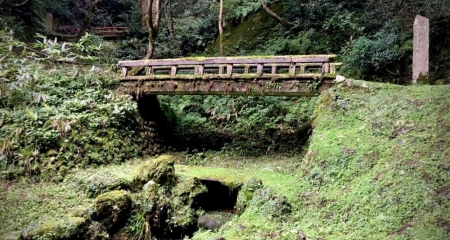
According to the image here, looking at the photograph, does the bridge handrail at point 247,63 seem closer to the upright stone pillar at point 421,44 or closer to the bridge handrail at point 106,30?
the upright stone pillar at point 421,44

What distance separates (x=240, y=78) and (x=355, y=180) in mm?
4957

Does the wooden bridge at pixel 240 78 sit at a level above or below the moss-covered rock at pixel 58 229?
above

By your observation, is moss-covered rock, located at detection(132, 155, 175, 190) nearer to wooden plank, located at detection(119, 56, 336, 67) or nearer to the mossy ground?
the mossy ground

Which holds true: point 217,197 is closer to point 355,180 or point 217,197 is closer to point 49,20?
point 355,180

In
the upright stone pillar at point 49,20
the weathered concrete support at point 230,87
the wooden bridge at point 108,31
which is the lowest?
the weathered concrete support at point 230,87

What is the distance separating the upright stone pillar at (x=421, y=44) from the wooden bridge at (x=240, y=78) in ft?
7.71

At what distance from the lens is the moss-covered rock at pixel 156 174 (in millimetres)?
8984

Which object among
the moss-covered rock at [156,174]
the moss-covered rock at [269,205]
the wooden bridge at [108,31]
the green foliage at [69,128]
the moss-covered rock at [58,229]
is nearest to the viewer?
the moss-covered rock at [58,229]

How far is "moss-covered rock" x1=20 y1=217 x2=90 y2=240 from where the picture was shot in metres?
6.34

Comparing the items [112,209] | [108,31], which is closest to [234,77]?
[112,209]

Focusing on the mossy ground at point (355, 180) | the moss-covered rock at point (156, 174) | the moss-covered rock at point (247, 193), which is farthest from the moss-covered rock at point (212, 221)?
the moss-covered rock at point (156, 174)

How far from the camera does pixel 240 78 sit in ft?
35.8

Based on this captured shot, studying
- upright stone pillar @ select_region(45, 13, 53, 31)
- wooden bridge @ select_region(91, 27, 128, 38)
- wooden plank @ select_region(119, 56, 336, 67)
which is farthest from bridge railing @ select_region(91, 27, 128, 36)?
wooden plank @ select_region(119, 56, 336, 67)

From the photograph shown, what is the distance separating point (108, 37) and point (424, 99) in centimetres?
2184
